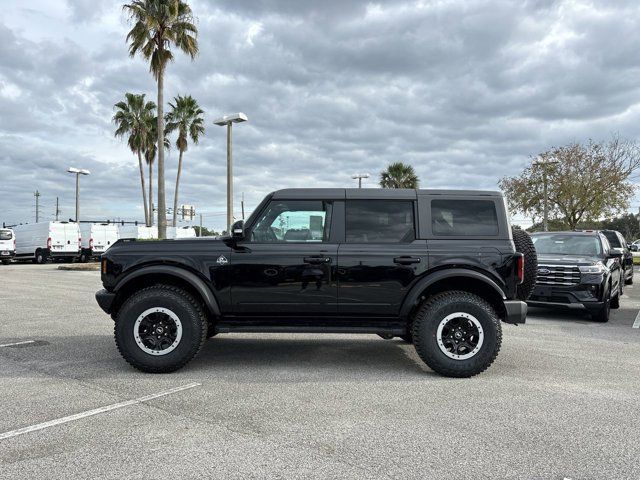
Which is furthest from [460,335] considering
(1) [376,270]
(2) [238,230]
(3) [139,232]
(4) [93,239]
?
(4) [93,239]

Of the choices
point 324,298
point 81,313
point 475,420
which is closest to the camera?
point 475,420

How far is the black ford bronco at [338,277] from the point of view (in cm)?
505

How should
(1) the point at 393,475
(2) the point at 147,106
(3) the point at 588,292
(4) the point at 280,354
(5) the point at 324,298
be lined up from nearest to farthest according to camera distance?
(1) the point at 393,475 < (5) the point at 324,298 < (4) the point at 280,354 < (3) the point at 588,292 < (2) the point at 147,106

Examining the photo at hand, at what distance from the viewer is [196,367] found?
17.6ft

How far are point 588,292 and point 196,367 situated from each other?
22.0 feet

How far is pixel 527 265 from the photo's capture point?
17.9 ft

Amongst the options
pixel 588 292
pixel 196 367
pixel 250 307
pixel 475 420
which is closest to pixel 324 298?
pixel 250 307

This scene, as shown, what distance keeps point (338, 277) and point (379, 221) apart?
730mm

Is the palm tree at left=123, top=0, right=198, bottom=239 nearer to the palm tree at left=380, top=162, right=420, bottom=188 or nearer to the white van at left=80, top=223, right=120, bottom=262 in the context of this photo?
the white van at left=80, top=223, right=120, bottom=262

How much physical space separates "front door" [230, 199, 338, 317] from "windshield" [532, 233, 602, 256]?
613cm

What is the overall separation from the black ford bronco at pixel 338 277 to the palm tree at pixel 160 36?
664 inches

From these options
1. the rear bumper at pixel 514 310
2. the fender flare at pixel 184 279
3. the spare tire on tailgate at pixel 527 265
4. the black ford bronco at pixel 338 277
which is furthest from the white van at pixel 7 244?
the rear bumper at pixel 514 310

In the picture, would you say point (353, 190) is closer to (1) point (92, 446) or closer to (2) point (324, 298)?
(2) point (324, 298)

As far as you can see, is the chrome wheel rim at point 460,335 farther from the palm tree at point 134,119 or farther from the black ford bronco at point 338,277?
the palm tree at point 134,119
